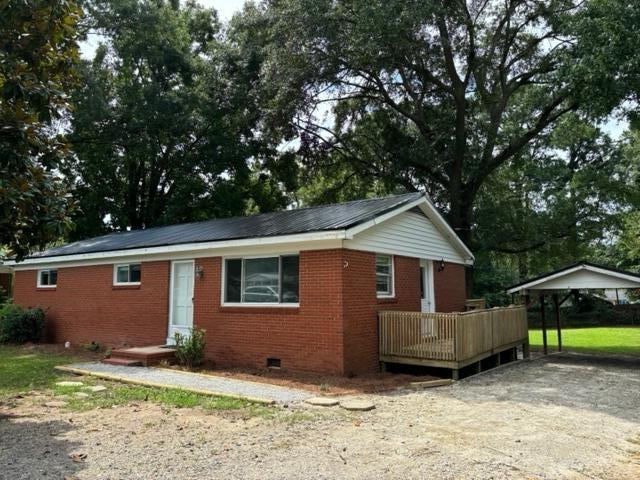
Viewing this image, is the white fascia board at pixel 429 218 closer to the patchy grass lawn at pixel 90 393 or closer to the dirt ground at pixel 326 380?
the dirt ground at pixel 326 380

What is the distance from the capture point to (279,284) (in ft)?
37.2

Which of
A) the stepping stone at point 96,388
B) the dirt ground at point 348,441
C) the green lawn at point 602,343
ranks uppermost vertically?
the stepping stone at point 96,388

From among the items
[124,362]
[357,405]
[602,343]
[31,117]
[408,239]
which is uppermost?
[31,117]

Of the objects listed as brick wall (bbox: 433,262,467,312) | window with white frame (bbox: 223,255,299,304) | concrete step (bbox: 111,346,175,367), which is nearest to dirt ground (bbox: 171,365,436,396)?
concrete step (bbox: 111,346,175,367)

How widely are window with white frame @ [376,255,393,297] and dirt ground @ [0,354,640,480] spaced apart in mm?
3521

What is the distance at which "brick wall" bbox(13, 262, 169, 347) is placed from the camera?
14.0 m

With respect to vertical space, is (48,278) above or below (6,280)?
below

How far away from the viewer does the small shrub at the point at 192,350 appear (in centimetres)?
1166

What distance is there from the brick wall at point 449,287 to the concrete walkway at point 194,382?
278 inches

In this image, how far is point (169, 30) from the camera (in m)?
25.9

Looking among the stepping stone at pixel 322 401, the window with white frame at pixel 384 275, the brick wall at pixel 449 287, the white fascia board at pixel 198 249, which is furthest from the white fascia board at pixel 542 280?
the stepping stone at pixel 322 401

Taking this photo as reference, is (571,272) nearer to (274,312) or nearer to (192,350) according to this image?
(274,312)

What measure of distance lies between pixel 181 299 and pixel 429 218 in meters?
7.23

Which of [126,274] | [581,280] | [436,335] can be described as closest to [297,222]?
[436,335]
